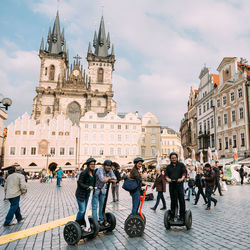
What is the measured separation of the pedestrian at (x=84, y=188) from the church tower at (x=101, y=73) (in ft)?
189

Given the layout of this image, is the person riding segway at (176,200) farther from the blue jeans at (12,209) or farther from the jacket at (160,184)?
the blue jeans at (12,209)

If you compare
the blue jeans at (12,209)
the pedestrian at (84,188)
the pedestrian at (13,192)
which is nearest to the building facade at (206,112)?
the pedestrian at (13,192)

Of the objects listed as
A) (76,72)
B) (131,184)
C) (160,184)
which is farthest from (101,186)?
(76,72)

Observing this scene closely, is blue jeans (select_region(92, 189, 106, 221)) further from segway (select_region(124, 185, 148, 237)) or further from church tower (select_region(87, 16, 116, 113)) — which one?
church tower (select_region(87, 16, 116, 113))

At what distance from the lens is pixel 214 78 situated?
37.5 m

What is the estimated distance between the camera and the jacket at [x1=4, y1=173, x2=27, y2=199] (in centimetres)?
638

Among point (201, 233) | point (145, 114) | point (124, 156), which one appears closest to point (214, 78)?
point (145, 114)

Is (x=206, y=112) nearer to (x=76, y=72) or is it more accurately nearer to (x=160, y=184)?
(x=160, y=184)

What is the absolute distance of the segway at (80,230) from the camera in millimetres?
4582

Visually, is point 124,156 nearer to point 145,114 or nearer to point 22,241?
point 145,114

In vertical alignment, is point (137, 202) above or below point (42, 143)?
below

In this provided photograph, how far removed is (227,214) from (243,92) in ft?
82.6

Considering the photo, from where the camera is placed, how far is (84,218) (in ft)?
16.3

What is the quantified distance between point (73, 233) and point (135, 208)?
1429mm
